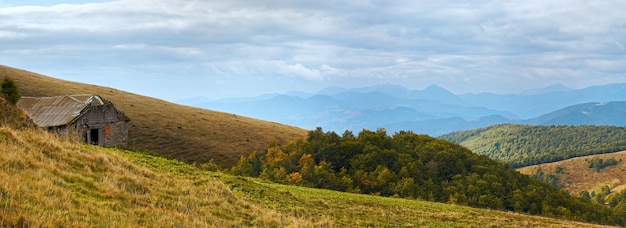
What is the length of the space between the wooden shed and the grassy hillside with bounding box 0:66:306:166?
1912 cm

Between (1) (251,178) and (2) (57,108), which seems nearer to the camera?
(1) (251,178)

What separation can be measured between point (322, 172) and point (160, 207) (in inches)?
2207

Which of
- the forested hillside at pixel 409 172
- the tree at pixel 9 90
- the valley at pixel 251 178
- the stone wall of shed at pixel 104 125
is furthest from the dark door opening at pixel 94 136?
the forested hillside at pixel 409 172

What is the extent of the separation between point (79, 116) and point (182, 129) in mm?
44757

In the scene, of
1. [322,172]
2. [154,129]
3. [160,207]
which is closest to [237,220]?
[160,207]

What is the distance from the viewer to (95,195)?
52.5ft

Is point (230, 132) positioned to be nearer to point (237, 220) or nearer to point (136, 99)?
point (136, 99)

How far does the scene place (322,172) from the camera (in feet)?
236

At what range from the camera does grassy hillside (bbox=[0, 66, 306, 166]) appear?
8169 cm

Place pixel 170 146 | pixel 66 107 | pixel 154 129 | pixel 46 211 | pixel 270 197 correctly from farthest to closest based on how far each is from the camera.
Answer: pixel 154 129 < pixel 170 146 < pixel 66 107 < pixel 270 197 < pixel 46 211

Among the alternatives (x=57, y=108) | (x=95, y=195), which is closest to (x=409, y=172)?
(x=57, y=108)

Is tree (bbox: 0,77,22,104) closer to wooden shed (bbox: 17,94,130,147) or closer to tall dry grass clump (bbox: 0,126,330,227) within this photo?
wooden shed (bbox: 17,94,130,147)

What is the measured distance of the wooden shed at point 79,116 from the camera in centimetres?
4856

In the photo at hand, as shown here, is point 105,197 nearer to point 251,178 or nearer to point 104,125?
point 251,178
